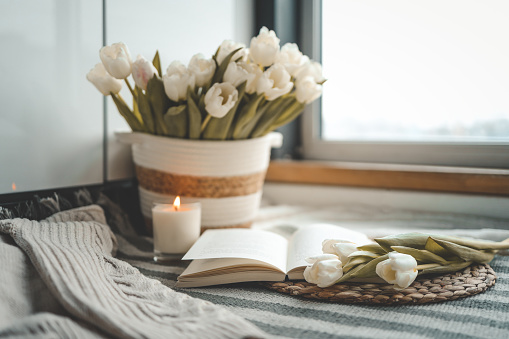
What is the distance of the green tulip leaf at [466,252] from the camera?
0.66 m

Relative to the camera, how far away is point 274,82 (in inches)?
31.3

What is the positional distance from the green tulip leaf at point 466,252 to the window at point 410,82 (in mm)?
541

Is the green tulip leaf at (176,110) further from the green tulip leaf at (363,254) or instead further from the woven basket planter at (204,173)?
the green tulip leaf at (363,254)

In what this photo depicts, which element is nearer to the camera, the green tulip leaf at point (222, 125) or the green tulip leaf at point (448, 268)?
the green tulip leaf at point (448, 268)

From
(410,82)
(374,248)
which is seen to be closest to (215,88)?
(374,248)

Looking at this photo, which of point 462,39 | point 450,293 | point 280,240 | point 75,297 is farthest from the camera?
point 462,39

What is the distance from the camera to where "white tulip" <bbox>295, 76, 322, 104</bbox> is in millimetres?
837

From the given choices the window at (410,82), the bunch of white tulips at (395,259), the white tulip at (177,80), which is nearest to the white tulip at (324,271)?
the bunch of white tulips at (395,259)

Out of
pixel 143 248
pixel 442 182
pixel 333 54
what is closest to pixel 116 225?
pixel 143 248

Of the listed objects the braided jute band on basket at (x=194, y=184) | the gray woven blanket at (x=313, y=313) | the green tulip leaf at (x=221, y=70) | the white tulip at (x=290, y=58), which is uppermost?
the white tulip at (x=290, y=58)

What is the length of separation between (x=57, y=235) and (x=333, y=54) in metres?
1.09

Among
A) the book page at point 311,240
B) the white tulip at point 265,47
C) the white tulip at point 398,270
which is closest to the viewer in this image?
the white tulip at point 398,270

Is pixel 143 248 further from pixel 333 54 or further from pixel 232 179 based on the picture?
pixel 333 54

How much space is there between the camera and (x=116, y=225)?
897 millimetres
